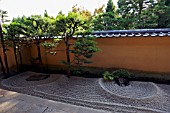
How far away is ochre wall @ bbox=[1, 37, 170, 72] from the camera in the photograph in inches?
193

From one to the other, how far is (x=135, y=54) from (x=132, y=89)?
1577mm

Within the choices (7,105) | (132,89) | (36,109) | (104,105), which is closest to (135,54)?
(132,89)

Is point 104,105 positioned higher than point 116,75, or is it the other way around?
point 116,75

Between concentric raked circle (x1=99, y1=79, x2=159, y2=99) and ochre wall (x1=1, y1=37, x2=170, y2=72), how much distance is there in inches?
38.9

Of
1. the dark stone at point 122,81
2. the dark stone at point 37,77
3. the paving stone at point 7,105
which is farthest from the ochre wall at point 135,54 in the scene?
the paving stone at point 7,105

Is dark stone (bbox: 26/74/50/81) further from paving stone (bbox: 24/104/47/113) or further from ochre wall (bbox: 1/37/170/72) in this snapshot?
paving stone (bbox: 24/104/47/113)

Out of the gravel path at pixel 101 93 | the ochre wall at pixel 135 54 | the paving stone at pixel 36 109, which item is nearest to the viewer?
the paving stone at pixel 36 109

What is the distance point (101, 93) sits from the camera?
395 cm

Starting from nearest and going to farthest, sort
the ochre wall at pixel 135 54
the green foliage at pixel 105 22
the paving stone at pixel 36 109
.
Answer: the paving stone at pixel 36 109 < the ochre wall at pixel 135 54 < the green foliage at pixel 105 22

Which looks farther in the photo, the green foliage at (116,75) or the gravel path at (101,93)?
the green foliage at (116,75)

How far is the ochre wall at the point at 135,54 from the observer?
489 cm

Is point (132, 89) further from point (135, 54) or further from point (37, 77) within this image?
point (37, 77)

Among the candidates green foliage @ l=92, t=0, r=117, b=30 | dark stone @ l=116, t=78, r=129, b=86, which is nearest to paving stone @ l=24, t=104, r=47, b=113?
dark stone @ l=116, t=78, r=129, b=86

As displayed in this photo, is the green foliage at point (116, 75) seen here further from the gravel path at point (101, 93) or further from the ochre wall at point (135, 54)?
the ochre wall at point (135, 54)
